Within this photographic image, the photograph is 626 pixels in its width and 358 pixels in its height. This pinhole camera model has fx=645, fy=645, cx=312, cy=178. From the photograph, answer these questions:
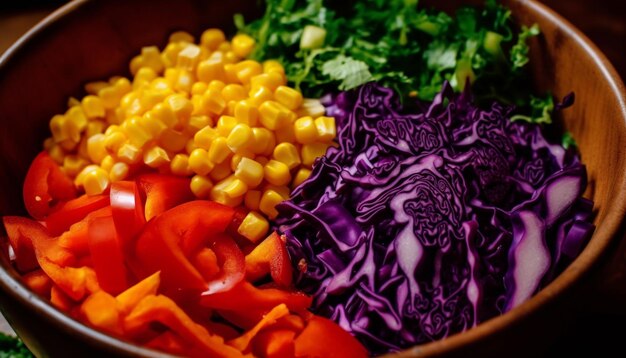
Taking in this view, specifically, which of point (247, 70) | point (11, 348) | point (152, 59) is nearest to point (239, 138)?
point (247, 70)

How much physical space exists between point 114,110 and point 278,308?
1.18 meters

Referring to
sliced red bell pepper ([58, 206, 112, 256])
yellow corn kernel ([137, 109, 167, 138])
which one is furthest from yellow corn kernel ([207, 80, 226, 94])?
sliced red bell pepper ([58, 206, 112, 256])

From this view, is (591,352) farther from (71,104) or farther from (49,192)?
(71,104)

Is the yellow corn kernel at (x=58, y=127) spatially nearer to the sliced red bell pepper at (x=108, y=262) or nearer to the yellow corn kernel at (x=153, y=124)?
the yellow corn kernel at (x=153, y=124)

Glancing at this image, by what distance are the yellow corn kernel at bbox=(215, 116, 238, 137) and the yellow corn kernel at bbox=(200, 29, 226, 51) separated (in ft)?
1.82

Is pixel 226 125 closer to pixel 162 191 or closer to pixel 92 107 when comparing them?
pixel 162 191

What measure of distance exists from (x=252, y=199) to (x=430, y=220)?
608mm

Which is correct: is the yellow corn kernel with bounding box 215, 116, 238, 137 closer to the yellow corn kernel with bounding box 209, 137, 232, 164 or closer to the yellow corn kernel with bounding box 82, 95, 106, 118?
the yellow corn kernel with bounding box 209, 137, 232, 164

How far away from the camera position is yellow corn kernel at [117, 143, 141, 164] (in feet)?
6.93

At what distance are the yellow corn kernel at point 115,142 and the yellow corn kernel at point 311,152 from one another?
2.03 ft

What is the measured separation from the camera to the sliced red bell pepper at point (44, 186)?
6.91 ft

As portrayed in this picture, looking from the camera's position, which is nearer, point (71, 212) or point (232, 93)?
point (71, 212)

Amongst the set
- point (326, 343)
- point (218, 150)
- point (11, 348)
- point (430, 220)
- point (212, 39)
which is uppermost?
point (212, 39)

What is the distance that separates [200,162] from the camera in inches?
81.6
